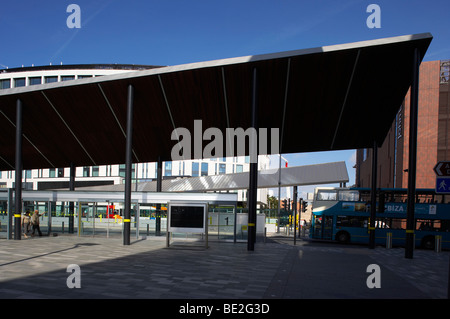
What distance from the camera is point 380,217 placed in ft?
80.9

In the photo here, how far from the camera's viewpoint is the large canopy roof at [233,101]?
1706 centimetres

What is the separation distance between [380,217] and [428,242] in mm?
3014

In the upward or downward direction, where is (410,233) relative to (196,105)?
downward

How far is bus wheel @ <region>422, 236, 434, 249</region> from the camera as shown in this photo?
946 inches

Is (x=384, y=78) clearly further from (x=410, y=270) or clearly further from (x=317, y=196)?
(x=317, y=196)

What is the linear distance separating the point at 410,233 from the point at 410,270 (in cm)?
343

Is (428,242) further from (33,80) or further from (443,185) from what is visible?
(33,80)

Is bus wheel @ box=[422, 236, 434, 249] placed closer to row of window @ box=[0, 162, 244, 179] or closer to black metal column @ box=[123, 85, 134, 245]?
black metal column @ box=[123, 85, 134, 245]

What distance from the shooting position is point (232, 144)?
25141 millimetres

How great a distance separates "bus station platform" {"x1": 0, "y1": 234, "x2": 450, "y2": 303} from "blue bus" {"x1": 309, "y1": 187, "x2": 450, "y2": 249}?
8143 mm

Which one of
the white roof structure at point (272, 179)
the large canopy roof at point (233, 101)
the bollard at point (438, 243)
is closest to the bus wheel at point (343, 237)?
the bollard at point (438, 243)

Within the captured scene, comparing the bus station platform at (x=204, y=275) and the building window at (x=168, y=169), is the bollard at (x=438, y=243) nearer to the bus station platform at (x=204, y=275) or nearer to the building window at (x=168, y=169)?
the bus station platform at (x=204, y=275)
